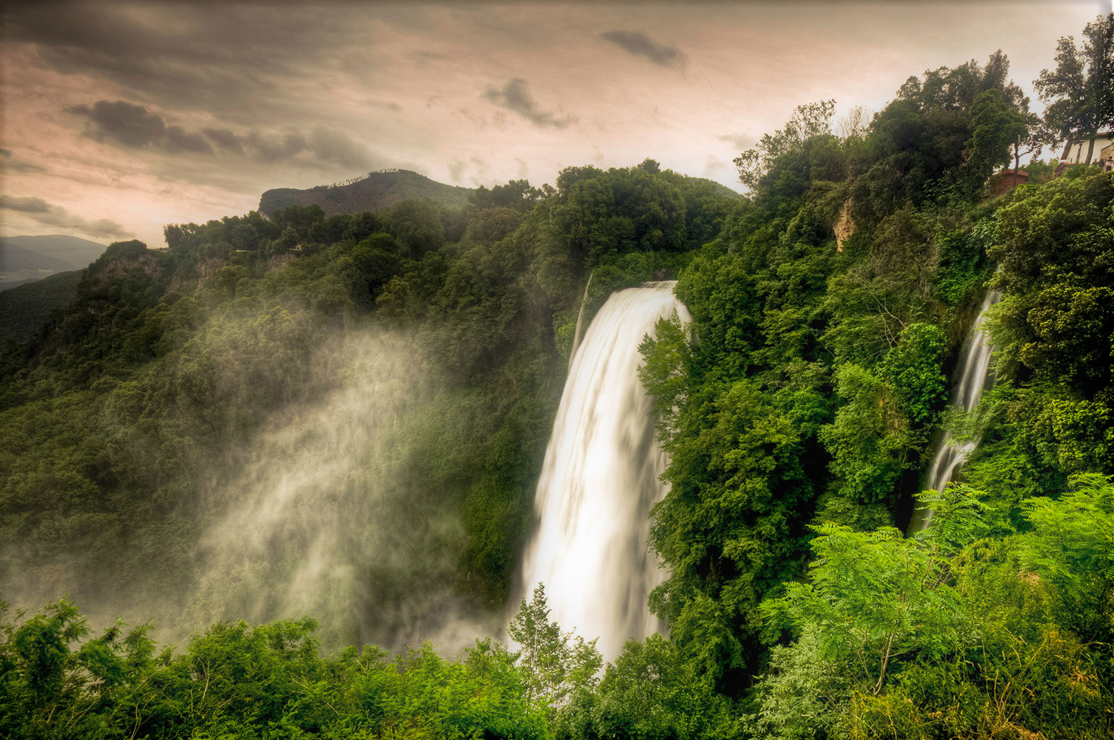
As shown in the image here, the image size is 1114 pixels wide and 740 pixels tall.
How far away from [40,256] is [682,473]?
344 ft

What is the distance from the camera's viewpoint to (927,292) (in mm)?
14062

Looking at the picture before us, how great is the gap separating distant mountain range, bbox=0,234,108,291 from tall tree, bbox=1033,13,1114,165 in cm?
8832

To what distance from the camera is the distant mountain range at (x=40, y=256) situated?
63406mm

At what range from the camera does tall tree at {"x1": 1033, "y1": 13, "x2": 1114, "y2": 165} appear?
12953 mm

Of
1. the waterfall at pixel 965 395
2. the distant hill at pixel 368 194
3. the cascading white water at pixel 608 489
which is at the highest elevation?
the distant hill at pixel 368 194

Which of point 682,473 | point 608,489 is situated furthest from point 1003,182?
point 608,489

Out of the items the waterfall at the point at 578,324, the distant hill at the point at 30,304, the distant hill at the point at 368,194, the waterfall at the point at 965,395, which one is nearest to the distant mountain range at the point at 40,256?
the distant hill at the point at 30,304

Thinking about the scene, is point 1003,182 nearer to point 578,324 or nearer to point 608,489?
point 608,489

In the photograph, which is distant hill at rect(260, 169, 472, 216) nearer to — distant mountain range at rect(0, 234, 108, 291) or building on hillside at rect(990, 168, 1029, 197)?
distant mountain range at rect(0, 234, 108, 291)

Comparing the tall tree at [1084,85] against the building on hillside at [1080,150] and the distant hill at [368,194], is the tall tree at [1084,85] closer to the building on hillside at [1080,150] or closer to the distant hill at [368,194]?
the building on hillside at [1080,150]

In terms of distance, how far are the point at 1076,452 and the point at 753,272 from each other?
13650 mm

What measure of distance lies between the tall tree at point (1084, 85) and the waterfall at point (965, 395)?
750cm

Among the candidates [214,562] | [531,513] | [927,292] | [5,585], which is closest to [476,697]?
[927,292]

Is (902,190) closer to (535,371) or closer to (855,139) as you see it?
(855,139)
